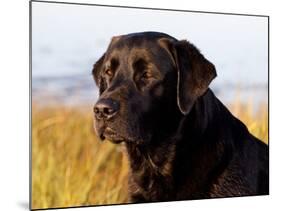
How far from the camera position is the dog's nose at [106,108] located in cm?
275

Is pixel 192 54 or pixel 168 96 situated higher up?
pixel 192 54

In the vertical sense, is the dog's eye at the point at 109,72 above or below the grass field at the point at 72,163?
above

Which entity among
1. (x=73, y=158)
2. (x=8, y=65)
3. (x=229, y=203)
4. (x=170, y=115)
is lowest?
(x=229, y=203)

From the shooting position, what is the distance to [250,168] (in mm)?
3139

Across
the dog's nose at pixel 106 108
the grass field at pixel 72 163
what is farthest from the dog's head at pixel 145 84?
the grass field at pixel 72 163

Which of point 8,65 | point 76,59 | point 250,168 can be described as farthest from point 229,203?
point 8,65

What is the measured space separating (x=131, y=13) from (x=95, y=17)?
0.18 metres

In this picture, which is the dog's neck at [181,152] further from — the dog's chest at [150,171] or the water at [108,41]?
the water at [108,41]

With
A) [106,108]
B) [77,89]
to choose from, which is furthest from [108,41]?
[106,108]

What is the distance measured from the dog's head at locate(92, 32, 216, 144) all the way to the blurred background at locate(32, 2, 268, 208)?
9 cm

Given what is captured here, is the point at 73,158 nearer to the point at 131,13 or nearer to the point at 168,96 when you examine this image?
the point at 168,96

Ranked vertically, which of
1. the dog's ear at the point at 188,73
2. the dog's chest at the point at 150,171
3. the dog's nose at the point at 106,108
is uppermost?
the dog's ear at the point at 188,73

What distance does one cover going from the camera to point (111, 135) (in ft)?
9.16

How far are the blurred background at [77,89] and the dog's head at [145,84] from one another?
0.30 ft
